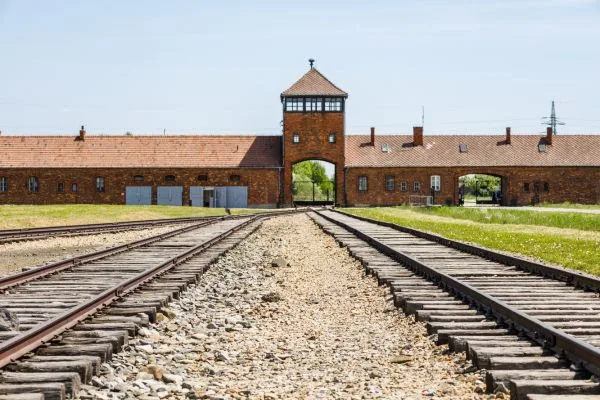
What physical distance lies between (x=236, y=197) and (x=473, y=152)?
19.3 m

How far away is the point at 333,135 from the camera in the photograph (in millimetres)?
57969

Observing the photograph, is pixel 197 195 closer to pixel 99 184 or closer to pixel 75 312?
pixel 99 184

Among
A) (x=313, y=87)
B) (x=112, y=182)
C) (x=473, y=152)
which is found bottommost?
(x=112, y=182)

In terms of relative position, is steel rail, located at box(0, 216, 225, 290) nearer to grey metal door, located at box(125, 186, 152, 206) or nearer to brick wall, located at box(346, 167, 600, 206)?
grey metal door, located at box(125, 186, 152, 206)

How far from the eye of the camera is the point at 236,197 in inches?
2231

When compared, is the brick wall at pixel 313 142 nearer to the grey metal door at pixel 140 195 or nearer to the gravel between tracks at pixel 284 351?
the grey metal door at pixel 140 195

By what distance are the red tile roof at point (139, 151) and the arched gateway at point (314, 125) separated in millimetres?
1847

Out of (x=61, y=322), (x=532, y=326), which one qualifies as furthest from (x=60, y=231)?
(x=532, y=326)

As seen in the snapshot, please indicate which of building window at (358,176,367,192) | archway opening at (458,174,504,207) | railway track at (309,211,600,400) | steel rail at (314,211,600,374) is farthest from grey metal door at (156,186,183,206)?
steel rail at (314,211,600,374)

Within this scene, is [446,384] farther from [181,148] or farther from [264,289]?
[181,148]

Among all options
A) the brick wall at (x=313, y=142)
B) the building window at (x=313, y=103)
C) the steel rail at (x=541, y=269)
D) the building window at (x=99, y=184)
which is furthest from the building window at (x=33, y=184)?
the steel rail at (x=541, y=269)

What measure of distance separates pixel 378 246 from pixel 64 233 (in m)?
11.1

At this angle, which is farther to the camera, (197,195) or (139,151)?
(139,151)

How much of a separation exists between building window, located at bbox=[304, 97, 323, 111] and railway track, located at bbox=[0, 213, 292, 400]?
44477 millimetres
